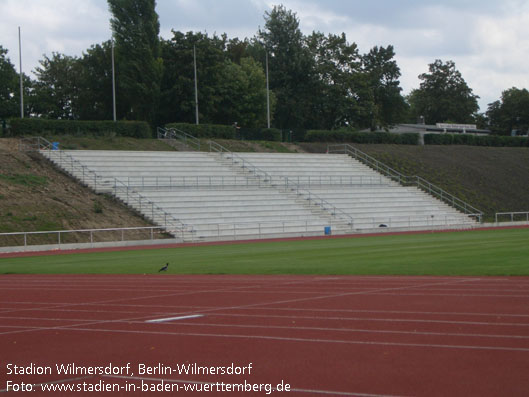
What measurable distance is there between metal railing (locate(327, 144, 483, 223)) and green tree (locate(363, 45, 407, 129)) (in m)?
30.4

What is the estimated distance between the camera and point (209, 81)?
70312 millimetres

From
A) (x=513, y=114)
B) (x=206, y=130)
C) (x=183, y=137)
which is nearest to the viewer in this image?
(x=183, y=137)

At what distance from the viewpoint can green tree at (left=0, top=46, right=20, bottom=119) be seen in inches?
2741

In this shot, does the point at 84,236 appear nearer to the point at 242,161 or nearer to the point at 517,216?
the point at 242,161

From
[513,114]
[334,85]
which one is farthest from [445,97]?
[334,85]

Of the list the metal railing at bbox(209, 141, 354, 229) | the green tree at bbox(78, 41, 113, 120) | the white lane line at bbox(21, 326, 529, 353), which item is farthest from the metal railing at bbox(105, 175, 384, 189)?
the white lane line at bbox(21, 326, 529, 353)

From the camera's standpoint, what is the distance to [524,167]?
219 ft

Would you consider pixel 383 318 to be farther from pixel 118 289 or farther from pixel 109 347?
pixel 118 289

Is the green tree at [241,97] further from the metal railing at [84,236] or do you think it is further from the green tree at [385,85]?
the metal railing at [84,236]

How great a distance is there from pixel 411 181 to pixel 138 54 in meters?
27.6

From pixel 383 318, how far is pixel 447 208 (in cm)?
4258

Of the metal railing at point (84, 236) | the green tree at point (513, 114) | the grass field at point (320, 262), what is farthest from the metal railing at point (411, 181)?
the green tree at point (513, 114)

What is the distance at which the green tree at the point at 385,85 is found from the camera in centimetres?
9600

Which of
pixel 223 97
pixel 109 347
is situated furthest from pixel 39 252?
pixel 223 97
